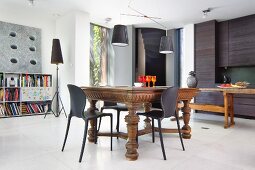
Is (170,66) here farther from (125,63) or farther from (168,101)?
(168,101)

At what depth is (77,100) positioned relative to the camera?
233 centimetres

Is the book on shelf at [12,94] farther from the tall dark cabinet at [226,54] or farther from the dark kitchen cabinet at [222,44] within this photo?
the dark kitchen cabinet at [222,44]

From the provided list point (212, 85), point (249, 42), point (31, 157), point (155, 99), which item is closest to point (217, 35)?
point (249, 42)

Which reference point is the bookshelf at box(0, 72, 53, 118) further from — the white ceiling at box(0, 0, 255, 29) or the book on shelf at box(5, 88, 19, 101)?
the white ceiling at box(0, 0, 255, 29)

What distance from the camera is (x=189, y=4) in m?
4.73

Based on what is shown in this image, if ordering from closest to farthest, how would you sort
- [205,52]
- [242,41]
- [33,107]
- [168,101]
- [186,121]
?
[168,101] → [186,121] → [33,107] → [242,41] → [205,52]

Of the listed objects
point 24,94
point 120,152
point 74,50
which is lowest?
point 120,152

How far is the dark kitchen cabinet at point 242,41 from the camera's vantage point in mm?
5262

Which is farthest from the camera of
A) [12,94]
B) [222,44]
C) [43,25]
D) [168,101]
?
[222,44]

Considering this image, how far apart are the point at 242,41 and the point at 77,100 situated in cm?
496

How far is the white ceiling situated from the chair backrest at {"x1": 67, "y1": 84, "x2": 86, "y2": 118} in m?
2.98

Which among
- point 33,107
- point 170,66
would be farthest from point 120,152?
point 170,66

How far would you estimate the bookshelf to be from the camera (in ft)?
15.6

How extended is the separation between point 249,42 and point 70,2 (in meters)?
4.61
